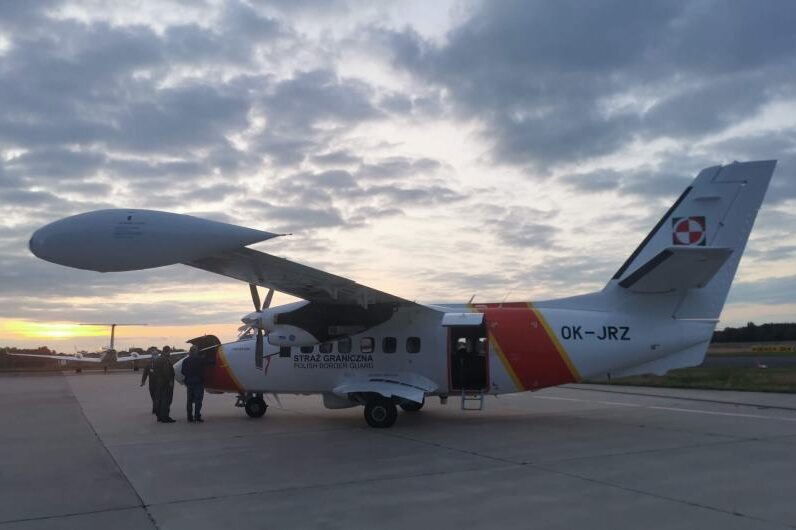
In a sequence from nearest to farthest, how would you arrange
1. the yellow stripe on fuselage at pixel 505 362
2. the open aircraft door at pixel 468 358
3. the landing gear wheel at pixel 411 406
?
the yellow stripe on fuselage at pixel 505 362 < the open aircraft door at pixel 468 358 < the landing gear wheel at pixel 411 406

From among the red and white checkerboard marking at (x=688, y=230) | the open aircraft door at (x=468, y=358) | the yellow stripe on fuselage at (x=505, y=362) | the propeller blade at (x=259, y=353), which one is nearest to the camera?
the red and white checkerboard marking at (x=688, y=230)

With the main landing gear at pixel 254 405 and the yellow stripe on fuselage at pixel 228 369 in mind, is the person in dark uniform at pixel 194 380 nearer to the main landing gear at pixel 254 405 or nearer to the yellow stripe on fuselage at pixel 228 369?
the yellow stripe on fuselage at pixel 228 369

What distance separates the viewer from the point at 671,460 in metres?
9.74

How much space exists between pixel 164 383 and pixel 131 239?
323 inches

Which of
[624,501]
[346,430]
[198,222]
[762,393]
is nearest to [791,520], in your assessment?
[624,501]

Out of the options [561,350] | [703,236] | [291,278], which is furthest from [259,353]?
[703,236]

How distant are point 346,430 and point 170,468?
4703mm

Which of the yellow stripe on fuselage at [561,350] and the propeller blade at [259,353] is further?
the propeller blade at [259,353]

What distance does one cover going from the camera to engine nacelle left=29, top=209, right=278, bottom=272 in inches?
354

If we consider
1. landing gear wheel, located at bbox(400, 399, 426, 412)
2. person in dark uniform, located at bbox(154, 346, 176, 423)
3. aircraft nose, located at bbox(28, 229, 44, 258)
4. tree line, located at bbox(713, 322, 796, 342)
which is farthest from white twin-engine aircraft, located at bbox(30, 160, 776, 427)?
tree line, located at bbox(713, 322, 796, 342)

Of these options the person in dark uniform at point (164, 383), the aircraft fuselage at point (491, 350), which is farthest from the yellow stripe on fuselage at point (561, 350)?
the person in dark uniform at point (164, 383)

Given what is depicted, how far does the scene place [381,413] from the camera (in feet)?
46.5

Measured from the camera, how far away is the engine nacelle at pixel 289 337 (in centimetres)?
1439

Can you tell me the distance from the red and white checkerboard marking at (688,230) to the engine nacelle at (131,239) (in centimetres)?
911
